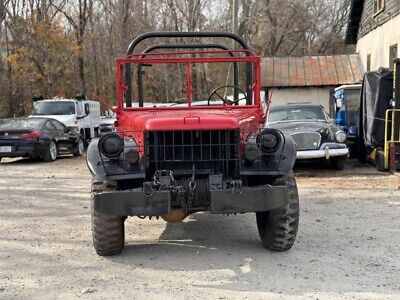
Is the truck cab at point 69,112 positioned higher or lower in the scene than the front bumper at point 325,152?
higher

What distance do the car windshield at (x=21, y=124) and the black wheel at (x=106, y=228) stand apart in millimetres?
10873

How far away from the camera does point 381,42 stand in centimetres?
1988

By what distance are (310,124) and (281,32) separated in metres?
27.9

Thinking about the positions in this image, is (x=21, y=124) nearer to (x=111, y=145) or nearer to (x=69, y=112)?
(x=69, y=112)

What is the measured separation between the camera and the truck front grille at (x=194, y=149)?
538cm

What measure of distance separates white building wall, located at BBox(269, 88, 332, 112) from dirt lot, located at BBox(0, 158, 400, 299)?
1357 cm

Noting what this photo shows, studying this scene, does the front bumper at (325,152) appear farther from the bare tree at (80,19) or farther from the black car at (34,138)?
the bare tree at (80,19)

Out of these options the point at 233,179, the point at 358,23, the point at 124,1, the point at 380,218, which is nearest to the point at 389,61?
the point at 358,23

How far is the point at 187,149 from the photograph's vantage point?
5.45m

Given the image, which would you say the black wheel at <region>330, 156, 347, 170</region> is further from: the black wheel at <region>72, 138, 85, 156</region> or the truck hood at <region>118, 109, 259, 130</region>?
the black wheel at <region>72, 138, 85, 156</region>

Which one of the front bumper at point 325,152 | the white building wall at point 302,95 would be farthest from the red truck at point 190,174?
the white building wall at point 302,95

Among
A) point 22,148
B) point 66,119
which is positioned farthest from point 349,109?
point 66,119

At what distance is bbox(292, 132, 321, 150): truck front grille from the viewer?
11.5 metres

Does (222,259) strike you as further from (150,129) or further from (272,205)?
(150,129)
